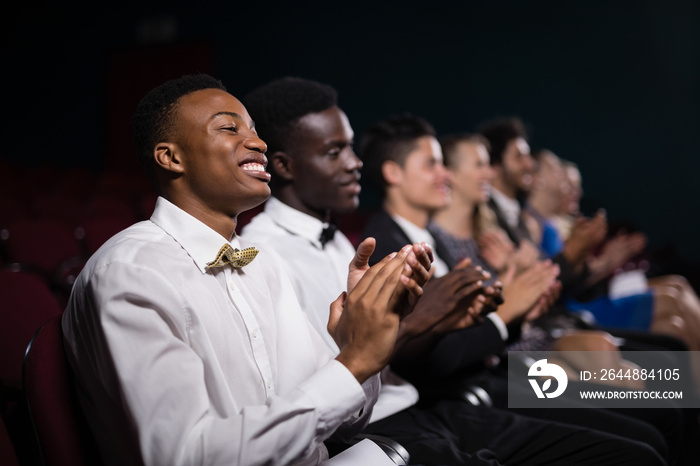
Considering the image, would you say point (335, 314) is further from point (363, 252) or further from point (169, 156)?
point (169, 156)

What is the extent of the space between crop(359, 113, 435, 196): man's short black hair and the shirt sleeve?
1552 mm

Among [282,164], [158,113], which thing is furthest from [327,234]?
[158,113]

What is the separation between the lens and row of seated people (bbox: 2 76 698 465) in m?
1.01

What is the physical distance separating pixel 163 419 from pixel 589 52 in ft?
23.7

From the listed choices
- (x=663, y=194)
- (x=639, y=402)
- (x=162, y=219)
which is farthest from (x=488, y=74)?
(x=162, y=219)

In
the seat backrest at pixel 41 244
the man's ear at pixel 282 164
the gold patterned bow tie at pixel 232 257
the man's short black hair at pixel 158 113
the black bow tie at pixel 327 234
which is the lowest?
the seat backrest at pixel 41 244

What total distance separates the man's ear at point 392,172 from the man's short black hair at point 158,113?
1.28 meters

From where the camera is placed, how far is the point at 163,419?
98 cm

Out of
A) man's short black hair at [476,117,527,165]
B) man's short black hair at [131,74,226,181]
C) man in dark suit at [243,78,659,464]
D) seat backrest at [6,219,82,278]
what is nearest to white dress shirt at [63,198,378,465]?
man's short black hair at [131,74,226,181]

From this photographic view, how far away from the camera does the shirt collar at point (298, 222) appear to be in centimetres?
185

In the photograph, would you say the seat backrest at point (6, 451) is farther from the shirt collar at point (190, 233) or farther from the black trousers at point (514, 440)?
the black trousers at point (514, 440)

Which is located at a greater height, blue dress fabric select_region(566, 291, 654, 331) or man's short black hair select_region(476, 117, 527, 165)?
man's short black hair select_region(476, 117, 527, 165)

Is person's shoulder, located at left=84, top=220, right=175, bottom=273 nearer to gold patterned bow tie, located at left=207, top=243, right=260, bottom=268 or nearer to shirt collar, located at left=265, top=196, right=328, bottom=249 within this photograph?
gold patterned bow tie, located at left=207, top=243, right=260, bottom=268

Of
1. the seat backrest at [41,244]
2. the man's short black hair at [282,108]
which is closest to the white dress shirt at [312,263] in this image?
the man's short black hair at [282,108]
